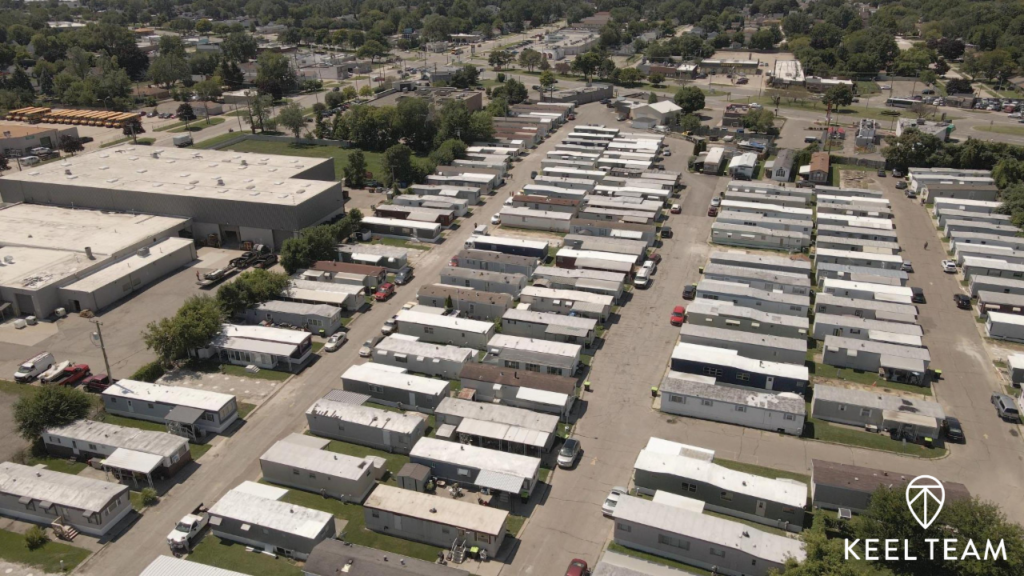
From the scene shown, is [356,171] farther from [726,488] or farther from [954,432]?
[954,432]

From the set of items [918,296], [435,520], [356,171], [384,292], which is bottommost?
[918,296]

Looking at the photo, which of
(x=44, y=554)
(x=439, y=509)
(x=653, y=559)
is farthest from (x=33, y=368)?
(x=653, y=559)

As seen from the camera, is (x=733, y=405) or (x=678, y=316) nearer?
(x=733, y=405)

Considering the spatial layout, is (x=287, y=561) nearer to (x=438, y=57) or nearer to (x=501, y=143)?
(x=501, y=143)

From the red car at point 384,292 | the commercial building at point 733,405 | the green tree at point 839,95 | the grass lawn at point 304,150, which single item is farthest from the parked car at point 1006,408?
the green tree at point 839,95

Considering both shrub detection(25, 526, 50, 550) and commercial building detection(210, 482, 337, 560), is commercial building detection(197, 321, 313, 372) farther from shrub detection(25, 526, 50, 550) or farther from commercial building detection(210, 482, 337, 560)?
shrub detection(25, 526, 50, 550)
